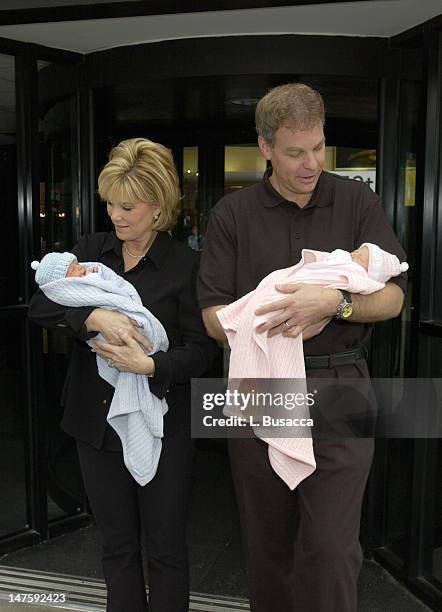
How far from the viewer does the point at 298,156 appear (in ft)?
6.33

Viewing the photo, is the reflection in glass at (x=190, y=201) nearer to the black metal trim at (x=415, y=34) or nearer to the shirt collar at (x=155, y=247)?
the black metal trim at (x=415, y=34)

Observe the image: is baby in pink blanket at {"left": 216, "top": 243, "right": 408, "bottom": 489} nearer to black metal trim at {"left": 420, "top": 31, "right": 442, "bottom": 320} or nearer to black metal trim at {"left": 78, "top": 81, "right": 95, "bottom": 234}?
black metal trim at {"left": 420, "top": 31, "right": 442, "bottom": 320}

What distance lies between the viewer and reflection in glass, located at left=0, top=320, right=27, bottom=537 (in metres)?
3.28

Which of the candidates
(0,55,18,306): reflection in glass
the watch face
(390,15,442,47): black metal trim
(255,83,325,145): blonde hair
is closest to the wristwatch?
the watch face

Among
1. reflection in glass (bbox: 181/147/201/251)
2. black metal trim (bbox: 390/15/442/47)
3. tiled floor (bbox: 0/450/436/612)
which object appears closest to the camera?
black metal trim (bbox: 390/15/442/47)

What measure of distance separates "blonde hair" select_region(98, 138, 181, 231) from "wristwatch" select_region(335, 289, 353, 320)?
2.11 ft

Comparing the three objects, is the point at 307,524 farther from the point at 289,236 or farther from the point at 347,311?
the point at 289,236

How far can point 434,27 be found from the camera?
8.82 ft

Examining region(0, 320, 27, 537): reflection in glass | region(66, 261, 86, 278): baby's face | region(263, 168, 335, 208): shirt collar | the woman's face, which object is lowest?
region(0, 320, 27, 537): reflection in glass

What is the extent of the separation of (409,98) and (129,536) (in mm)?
2116

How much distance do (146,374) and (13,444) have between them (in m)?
1.55

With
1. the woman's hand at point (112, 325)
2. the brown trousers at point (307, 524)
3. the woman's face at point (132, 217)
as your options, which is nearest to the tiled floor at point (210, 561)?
the brown trousers at point (307, 524)

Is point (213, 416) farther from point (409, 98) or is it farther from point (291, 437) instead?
point (409, 98)

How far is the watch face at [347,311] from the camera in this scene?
1855 mm
